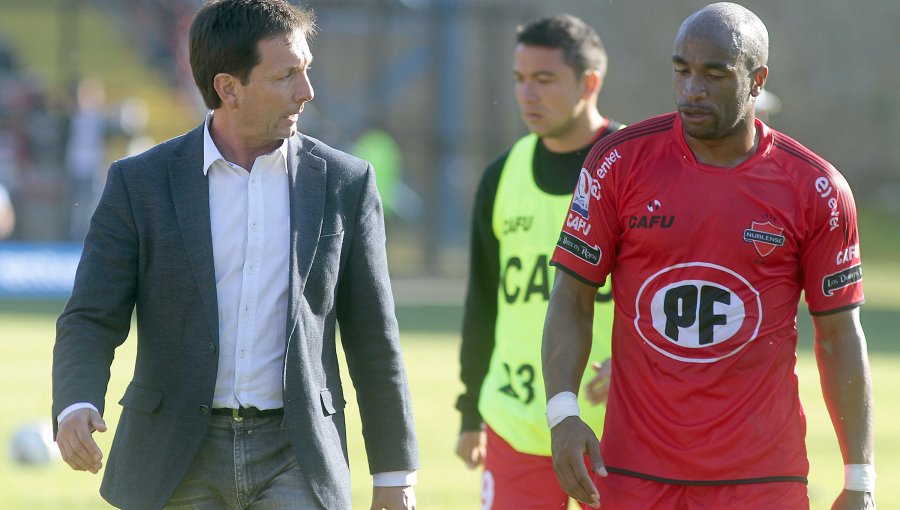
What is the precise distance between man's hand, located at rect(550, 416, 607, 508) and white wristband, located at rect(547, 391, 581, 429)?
0.06 feet

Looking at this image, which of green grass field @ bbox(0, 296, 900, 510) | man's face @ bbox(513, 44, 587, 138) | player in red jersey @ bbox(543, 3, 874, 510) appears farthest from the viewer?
green grass field @ bbox(0, 296, 900, 510)

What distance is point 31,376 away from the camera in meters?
13.3

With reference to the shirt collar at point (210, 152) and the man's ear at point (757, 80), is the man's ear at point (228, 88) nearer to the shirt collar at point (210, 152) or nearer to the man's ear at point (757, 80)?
the shirt collar at point (210, 152)

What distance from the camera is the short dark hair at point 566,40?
5.97 metres

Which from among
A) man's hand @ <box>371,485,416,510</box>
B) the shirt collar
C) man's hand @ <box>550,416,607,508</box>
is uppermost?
the shirt collar

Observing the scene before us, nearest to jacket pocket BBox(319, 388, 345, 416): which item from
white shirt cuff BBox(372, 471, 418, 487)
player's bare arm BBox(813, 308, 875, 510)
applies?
white shirt cuff BBox(372, 471, 418, 487)

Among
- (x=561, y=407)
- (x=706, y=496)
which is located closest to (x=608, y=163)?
(x=561, y=407)

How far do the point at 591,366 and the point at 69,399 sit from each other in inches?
86.2

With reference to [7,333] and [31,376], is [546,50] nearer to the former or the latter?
[31,376]

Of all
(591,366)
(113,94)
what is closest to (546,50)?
(591,366)

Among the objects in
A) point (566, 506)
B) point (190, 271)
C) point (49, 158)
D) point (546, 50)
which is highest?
point (49, 158)

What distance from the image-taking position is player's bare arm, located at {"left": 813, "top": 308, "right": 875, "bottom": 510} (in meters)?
3.97

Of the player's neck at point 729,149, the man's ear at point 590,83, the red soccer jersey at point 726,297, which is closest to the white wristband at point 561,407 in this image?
the red soccer jersey at point 726,297

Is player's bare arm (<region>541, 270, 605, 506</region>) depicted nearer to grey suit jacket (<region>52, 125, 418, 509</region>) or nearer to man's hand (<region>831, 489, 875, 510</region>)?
grey suit jacket (<region>52, 125, 418, 509</region>)
